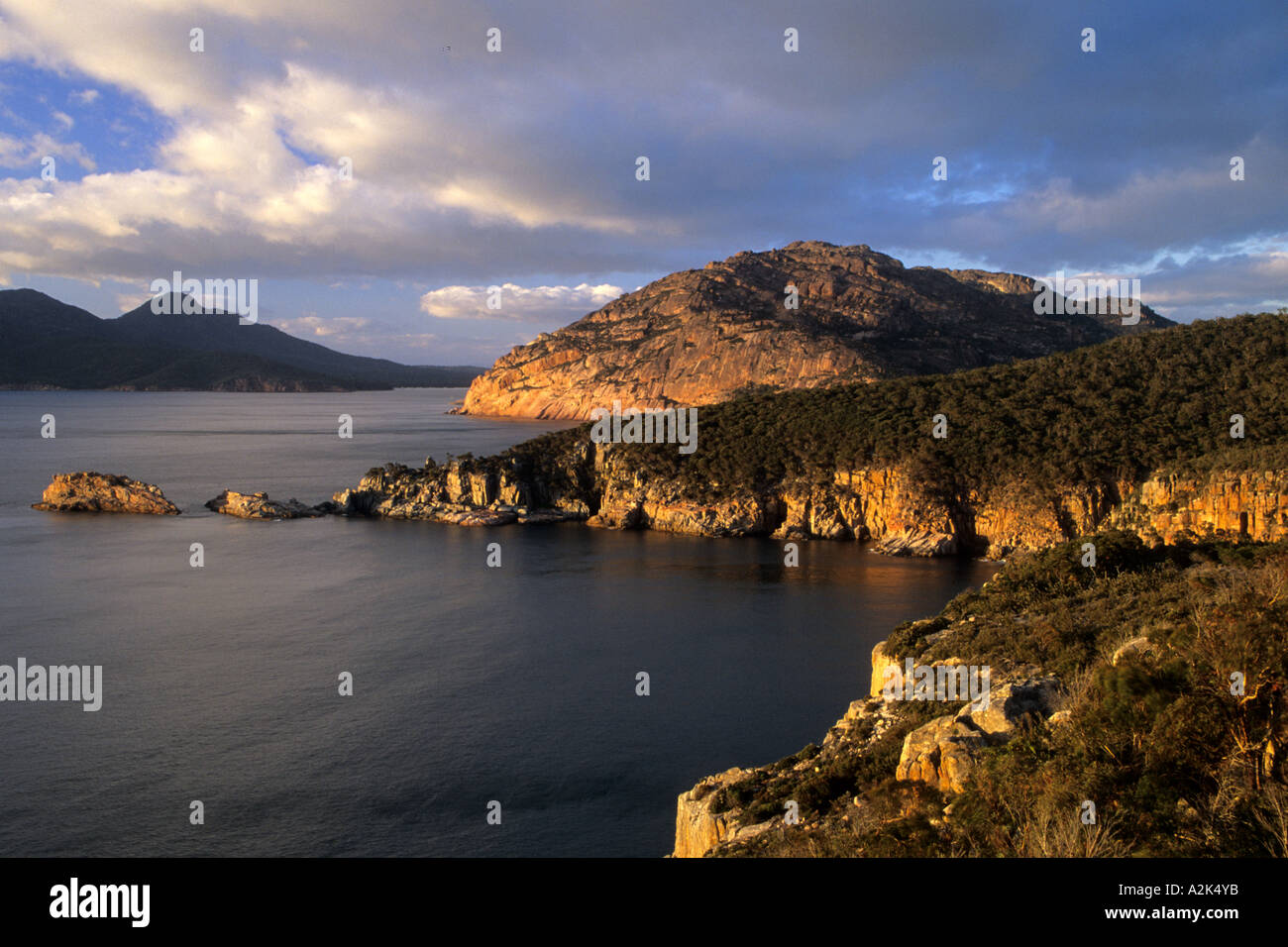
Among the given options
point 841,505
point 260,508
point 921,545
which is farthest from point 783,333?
point 260,508

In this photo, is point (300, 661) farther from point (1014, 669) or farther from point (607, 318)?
point (607, 318)

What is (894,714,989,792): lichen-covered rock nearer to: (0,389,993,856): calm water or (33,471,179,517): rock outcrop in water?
(0,389,993,856): calm water

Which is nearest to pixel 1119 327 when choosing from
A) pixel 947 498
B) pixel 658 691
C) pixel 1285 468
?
pixel 947 498

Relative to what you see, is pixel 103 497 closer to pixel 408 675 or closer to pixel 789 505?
pixel 408 675

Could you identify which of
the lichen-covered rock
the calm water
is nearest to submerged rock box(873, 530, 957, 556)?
the calm water

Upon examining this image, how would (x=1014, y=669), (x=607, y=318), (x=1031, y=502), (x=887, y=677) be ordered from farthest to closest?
(x=607, y=318) < (x=1031, y=502) < (x=887, y=677) < (x=1014, y=669)

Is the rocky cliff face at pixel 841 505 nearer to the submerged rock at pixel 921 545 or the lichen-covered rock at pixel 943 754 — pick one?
the submerged rock at pixel 921 545

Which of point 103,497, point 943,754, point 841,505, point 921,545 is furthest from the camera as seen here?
point 103,497
